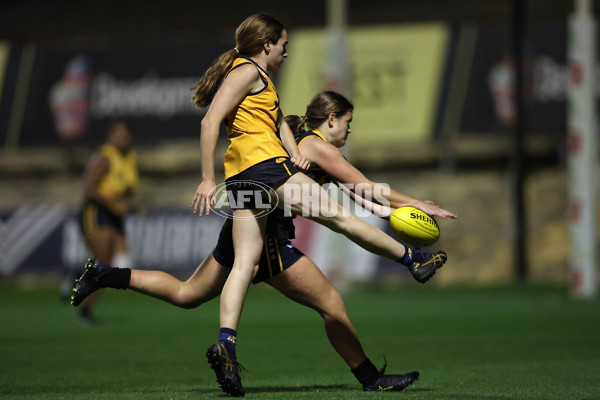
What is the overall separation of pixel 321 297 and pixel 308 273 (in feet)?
0.59

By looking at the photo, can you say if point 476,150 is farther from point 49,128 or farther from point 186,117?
point 49,128

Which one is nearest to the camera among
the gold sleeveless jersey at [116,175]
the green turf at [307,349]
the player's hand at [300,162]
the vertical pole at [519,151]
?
the player's hand at [300,162]

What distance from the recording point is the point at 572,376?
278 inches

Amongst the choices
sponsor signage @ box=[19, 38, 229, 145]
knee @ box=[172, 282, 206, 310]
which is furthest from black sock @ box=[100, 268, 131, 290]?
sponsor signage @ box=[19, 38, 229, 145]

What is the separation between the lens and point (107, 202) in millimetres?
12469

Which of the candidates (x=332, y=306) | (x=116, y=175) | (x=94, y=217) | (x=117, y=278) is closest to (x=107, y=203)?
(x=94, y=217)

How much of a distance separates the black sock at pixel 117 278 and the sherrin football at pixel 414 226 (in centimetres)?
164

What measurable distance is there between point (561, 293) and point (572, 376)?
9.93 m

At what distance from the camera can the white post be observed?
626 inches

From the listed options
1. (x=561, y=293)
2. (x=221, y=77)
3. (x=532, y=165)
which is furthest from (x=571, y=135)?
(x=221, y=77)

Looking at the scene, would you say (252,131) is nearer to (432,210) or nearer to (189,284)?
(189,284)

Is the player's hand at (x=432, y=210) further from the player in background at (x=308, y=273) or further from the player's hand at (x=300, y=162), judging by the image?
the player's hand at (x=300, y=162)

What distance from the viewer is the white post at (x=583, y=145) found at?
15.9 meters

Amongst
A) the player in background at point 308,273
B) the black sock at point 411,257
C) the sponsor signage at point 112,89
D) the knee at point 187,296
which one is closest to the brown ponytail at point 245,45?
the player in background at point 308,273
